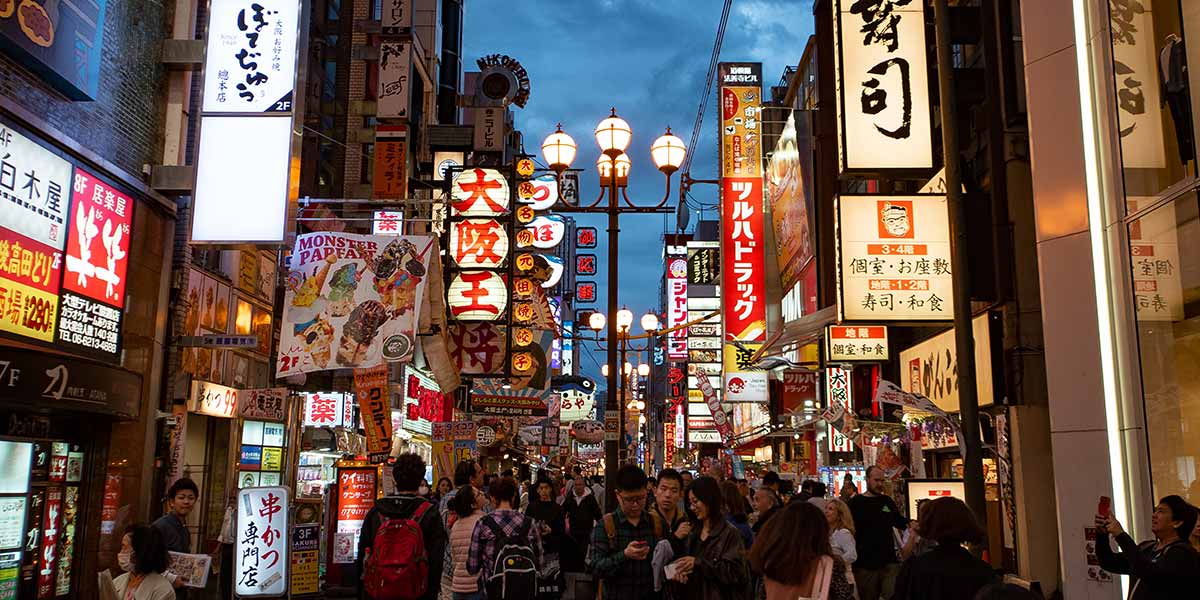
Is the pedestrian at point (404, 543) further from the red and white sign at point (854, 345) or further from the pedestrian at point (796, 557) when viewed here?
the red and white sign at point (854, 345)

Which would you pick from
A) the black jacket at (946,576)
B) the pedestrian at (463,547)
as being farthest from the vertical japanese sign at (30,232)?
the black jacket at (946,576)

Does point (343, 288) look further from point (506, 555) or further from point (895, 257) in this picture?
point (506, 555)

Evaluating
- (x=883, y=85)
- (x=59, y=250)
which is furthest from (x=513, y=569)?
(x=883, y=85)

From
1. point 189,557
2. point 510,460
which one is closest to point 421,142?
point 189,557

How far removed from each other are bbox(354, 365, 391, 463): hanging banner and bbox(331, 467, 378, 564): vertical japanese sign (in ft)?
3.75

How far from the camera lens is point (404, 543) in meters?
8.20

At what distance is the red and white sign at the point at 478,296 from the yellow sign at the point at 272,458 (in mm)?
5699

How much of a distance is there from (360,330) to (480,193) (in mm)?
8566

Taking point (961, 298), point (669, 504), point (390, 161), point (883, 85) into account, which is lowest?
point (669, 504)

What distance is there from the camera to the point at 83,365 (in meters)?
12.8

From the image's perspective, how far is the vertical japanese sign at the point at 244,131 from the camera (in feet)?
49.5

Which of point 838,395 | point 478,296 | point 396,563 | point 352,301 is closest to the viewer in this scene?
point 396,563

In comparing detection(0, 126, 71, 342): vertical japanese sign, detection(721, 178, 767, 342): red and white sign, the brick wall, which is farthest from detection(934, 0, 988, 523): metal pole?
detection(721, 178, 767, 342): red and white sign

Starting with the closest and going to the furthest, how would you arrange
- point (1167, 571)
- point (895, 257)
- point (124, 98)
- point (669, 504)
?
1. point (1167, 571)
2. point (669, 504)
3. point (895, 257)
4. point (124, 98)
